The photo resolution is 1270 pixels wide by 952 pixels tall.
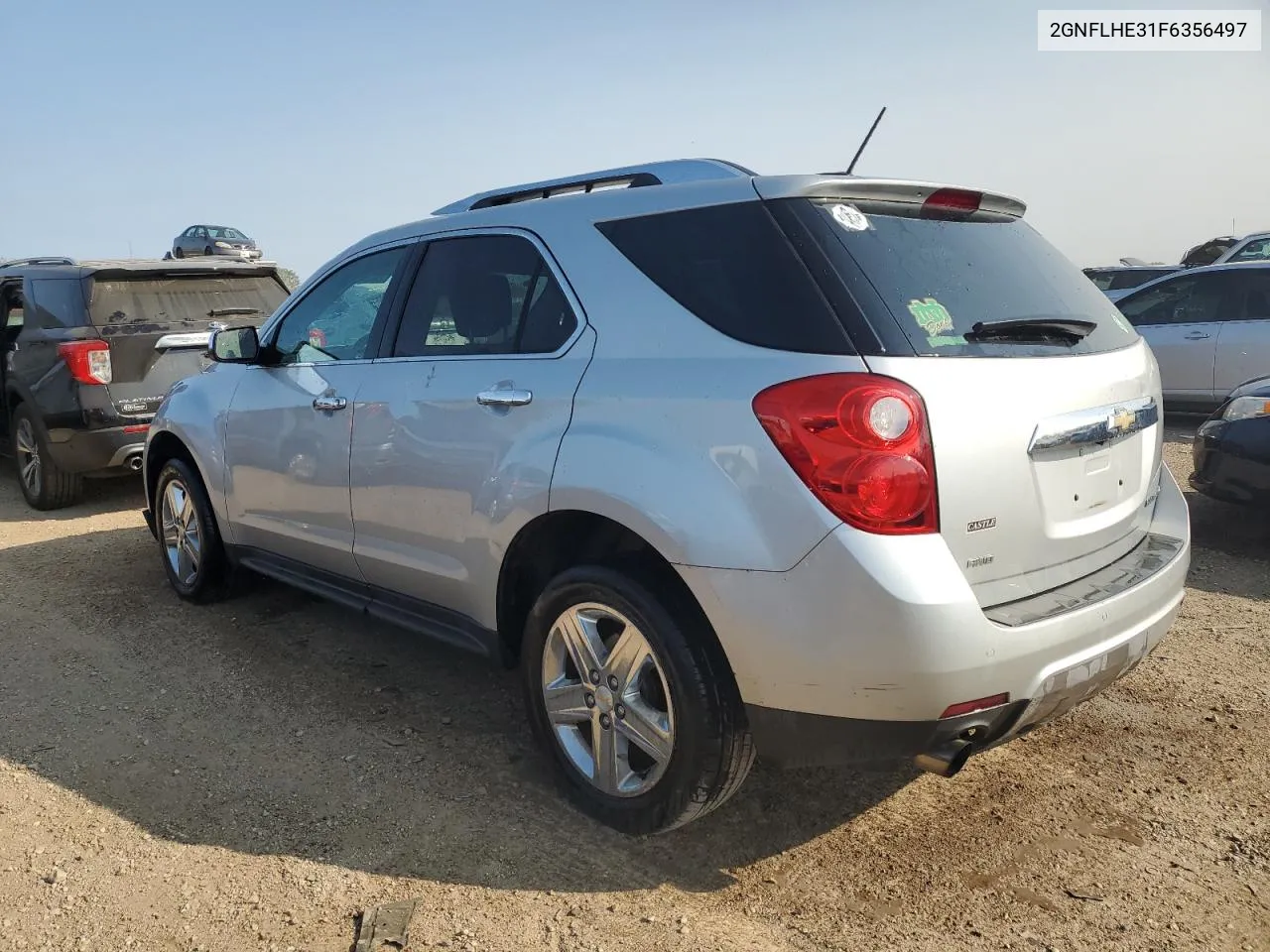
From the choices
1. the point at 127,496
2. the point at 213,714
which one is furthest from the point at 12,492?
the point at 213,714

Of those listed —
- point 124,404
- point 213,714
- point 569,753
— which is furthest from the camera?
point 124,404

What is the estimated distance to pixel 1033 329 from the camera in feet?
8.93

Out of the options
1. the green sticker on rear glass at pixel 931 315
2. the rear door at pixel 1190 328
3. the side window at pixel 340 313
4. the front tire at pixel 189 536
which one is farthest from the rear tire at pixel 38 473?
the rear door at pixel 1190 328

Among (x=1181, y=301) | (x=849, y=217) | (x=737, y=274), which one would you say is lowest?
(x=1181, y=301)

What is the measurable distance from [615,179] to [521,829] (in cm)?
212

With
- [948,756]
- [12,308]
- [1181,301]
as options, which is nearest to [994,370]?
[948,756]

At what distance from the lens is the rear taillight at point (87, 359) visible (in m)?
6.90

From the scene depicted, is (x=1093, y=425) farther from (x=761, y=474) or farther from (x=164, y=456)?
(x=164, y=456)

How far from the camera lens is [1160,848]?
2783mm

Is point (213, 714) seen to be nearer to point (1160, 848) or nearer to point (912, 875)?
point (912, 875)

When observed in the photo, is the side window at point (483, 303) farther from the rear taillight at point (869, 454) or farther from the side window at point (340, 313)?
the rear taillight at point (869, 454)

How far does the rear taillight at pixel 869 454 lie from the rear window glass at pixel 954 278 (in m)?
0.20

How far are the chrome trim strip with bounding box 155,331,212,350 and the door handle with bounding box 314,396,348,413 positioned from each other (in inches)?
147

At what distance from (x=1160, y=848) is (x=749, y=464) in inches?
64.1
